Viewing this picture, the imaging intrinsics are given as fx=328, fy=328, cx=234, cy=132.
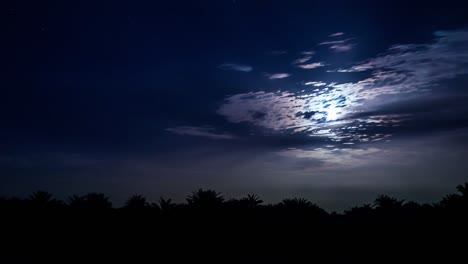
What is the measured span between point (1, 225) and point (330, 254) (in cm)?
1489

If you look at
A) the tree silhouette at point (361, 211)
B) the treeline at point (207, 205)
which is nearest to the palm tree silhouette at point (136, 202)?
the treeline at point (207, 205)

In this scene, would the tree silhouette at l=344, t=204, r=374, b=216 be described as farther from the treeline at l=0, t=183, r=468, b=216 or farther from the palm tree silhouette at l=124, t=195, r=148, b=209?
the palm tree silhouette at l=124, t=195, r=148, b=209

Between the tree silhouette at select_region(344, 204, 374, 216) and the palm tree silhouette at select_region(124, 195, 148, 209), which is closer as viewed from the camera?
the palm tree silhouette at select_region(124, 195, 148, 209)

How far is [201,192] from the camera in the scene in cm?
1867

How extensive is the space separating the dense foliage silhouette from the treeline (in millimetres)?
52

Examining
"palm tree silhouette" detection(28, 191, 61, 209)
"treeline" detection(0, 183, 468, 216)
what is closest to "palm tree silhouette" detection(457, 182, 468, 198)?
"treeline" detection(0, 183, 468, 216)

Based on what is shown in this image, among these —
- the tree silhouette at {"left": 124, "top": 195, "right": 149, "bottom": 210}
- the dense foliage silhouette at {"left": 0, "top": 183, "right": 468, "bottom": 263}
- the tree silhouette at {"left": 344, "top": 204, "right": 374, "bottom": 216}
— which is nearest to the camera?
the dense foliage silhouette at {"left": 0, "top": 183, "right": 468, "bottom": 263}

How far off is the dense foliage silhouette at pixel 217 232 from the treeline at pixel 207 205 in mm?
52

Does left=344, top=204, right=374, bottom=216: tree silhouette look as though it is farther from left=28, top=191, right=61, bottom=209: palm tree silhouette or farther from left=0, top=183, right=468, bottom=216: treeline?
left=28, top=191, right=61, bottom=209: palm tree silhouette

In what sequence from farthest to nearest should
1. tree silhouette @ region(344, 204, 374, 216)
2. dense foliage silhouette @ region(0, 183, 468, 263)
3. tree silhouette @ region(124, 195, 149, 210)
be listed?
tree silhouette @ region(344, 204, 374, 216)
tree silhouette @ region(124, 195, 149, 210)
dense foliage silhouette @ region(0, 183, 468, 263)

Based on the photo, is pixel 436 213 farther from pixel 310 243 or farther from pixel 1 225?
pixel 1 225

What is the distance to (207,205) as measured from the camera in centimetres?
1806

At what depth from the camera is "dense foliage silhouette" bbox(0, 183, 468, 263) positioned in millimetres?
12820

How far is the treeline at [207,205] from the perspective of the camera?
14.8 meters
